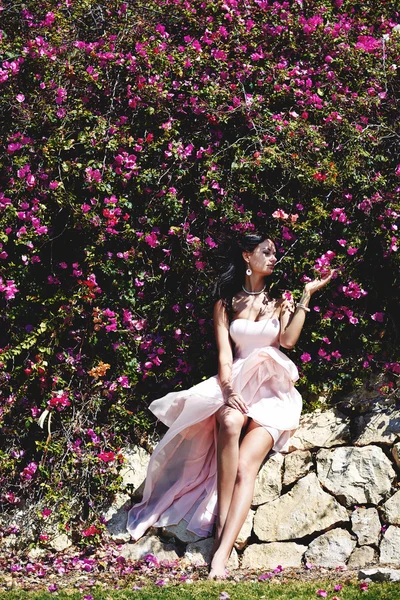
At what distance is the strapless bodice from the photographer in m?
5.11

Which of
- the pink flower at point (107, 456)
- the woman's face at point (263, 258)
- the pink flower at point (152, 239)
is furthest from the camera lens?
the pink flower at point (152, 239)

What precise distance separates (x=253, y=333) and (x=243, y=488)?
3.46 ft

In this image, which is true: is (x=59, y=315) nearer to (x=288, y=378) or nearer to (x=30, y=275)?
(x=30, y=275)

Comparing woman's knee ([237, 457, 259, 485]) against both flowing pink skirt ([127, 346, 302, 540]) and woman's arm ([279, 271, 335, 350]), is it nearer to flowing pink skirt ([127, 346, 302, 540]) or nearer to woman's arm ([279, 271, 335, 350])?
flowing pink skirt ([127, 346, 302, 540])

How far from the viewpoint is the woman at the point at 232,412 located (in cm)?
473

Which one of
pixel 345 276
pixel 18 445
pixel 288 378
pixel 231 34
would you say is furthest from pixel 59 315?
pixel 231 34

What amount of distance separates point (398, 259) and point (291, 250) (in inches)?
29.8

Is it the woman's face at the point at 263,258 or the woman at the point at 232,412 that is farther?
the woman's face at the point at 263,258

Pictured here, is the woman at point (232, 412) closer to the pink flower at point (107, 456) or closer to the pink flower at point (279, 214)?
the pink flower at point (279, 214)

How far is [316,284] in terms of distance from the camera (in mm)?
5066

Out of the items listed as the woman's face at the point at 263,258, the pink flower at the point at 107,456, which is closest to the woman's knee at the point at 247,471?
the pink flower at the point at 107,456

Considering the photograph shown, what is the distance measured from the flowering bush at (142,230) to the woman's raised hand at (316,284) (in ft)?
0.62

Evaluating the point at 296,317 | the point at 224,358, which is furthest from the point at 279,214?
the point at 224,358

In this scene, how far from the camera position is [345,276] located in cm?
537
